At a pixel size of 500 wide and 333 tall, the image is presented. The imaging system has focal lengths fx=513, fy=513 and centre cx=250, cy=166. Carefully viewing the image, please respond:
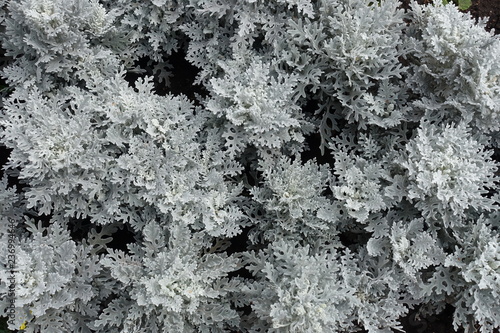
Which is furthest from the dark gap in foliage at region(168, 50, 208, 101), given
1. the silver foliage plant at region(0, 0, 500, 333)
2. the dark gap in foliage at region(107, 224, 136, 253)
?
the dark gap in foliage at region(107, 224, 136, 253)

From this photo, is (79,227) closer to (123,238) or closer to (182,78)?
(123,238)

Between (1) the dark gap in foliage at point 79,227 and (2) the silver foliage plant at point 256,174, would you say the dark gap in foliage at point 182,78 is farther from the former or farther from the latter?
(1) the dark gap in foliage at point 79,227

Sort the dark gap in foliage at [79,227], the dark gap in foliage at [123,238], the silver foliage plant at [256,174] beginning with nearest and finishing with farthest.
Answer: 1. the silver foliage plant at [256,174]
2. the dark gap in foliage at [79,227]
3. the dark gap in foliage at [123,238]

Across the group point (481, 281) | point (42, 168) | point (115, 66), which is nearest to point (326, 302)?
point (481, 281)

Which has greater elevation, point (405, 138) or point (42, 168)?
point (405, 138)

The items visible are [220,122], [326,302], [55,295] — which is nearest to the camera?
[326,302]

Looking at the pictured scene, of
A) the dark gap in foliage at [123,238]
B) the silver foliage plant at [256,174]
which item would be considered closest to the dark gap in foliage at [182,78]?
the silver foliage plant at [256,174]

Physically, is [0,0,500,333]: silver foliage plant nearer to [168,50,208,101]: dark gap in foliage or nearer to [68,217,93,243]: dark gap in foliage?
[68,217,93,243]: dark gap in foliage

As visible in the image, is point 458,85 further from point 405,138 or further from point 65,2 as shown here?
point 65,2
